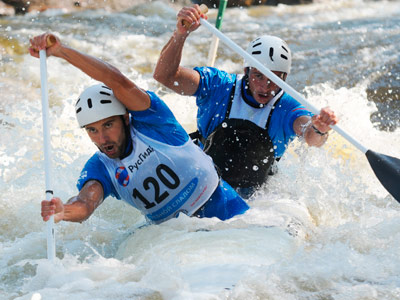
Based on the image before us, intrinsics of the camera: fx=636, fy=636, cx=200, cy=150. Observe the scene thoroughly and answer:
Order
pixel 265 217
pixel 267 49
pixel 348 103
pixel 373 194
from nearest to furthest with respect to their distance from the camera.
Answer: pixel 265 217 < pixel 267 49 < pixel 373 194 < pixel 348 103

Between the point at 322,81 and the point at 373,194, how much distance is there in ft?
13.1

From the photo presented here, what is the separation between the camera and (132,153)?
155 inches

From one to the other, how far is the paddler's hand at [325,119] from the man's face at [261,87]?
0.65 metres

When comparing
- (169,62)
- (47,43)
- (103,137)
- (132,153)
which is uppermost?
(47,43)

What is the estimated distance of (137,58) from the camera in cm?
1045

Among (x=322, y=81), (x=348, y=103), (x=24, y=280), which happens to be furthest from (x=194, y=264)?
(x=322, y=81)

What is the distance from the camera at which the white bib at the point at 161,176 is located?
3930 mm

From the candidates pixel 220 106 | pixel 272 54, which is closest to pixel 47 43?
pixel 220 106

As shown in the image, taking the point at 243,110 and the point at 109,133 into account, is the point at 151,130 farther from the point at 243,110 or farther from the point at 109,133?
the point at 243,110

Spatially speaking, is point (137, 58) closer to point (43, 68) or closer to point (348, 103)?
point (348, 103)

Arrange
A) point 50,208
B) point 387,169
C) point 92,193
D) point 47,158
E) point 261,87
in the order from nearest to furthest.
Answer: point 50,208 < point 47,158 < point 92,193 < point 387,169 < point 261,87

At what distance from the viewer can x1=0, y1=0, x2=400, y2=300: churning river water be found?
11.0ft

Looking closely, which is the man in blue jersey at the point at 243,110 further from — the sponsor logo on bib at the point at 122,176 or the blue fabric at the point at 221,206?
the sponsor logo on bib at the point at 122,176

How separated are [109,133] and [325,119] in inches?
52.8
